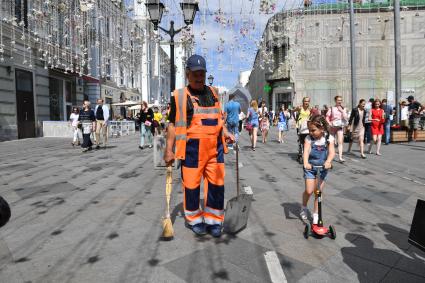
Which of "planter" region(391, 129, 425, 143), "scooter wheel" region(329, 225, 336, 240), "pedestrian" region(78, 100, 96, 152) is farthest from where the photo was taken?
"planter" region(391, 129, 425, 143)

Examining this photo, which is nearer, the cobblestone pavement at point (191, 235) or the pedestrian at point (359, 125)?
the cobblestone pavement at point (191, 235)

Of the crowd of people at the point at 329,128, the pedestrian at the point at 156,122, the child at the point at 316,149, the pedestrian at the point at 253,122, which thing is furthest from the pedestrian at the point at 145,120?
the child at the point at 316,149

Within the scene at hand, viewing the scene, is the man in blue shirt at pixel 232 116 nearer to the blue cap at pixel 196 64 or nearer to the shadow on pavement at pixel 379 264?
the blue cap at pixel 196 64

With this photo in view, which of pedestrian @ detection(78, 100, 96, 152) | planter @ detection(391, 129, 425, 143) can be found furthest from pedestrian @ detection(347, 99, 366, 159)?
pedestrian @ detection(78, 100, 96, 152)

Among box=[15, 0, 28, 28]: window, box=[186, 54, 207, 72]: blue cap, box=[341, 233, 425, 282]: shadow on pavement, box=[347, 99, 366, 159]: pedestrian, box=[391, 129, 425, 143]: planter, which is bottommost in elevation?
box=[341, 233, 425, 282]: shadow on pavement

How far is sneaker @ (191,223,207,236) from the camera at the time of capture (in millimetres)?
4180

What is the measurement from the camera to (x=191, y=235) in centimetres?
420

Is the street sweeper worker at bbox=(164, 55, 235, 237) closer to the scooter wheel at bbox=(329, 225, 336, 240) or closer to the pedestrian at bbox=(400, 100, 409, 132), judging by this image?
the scooter wheel at bbox=(329, 225, 336, 240)

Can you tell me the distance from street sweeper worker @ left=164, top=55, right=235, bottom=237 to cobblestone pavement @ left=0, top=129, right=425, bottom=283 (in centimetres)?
26

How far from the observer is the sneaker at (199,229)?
4180 millimetres

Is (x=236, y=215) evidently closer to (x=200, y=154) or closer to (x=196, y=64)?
(x=200, y=154)

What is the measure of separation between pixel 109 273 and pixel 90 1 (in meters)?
12.7

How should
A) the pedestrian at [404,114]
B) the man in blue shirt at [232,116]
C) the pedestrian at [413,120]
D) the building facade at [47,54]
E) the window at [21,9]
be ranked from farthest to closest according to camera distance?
the window at [21,9] → the building facade at [47,54] → the pedestrian at [404,114] → the pedestrian at [413,120] → the man in blue shirt at [232,116]

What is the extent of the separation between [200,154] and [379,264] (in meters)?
2.00
